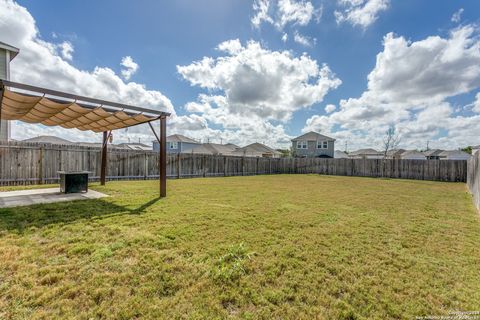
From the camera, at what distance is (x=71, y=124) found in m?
7.22

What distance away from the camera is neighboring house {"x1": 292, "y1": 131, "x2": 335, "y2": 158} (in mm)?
30234

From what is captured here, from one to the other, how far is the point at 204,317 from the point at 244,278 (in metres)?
0.64

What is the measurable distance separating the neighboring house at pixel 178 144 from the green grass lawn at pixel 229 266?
30.8 metres

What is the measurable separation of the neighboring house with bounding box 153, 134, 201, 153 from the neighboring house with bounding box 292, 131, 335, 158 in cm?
1760

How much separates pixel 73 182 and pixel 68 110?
2.25m

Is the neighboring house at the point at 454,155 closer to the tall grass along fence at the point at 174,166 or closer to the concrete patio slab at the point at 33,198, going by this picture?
the tall grass along fence at the point at 174,166

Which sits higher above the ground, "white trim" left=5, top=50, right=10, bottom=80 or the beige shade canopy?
"white trim" left=5, top=50, right=10, bottom=80

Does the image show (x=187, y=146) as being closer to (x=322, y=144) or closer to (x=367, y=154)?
(x=322, y=144)

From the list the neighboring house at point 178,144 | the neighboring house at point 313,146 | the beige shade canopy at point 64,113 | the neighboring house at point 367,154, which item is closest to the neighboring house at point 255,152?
the neighboring house at point 313,146

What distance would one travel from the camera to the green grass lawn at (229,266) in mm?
1757

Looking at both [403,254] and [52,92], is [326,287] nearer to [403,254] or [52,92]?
[403,254]

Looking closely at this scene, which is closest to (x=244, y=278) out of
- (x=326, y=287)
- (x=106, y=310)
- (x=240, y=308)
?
(x=240, y=308)

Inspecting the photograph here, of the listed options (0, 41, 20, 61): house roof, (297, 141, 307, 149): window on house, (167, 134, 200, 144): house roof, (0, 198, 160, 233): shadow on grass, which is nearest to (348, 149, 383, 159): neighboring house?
(297, 141, 307, 149): window on house

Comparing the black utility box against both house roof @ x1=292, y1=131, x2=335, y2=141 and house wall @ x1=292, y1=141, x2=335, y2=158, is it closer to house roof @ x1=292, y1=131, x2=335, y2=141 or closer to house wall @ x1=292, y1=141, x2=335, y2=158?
house wall @ x1=292, y1=141, x2=335, y2=158
